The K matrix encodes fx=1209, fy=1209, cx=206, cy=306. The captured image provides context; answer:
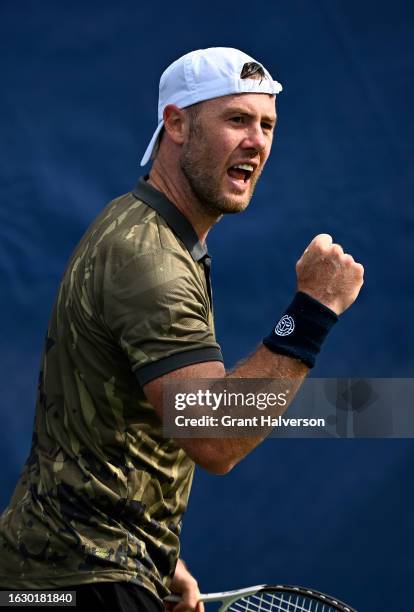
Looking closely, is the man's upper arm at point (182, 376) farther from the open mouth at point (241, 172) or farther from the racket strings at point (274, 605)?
the racket strings at point (274, 605)

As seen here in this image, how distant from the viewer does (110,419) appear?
223 centimetres

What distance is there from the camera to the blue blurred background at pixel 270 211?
3.89 meters

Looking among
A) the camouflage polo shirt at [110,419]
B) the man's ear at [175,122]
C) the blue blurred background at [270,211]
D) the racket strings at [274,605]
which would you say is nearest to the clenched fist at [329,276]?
the camouflage polo shirt at [110,419]

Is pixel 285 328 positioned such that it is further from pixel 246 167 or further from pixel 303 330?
pixel 246 167

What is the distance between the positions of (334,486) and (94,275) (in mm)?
2005

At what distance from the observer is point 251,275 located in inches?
158

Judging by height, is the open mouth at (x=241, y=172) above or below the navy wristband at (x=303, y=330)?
above

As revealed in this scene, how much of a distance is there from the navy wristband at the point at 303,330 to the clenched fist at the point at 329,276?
0.02 meters

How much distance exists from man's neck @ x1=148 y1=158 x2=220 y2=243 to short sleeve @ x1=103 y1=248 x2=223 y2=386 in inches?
10.3

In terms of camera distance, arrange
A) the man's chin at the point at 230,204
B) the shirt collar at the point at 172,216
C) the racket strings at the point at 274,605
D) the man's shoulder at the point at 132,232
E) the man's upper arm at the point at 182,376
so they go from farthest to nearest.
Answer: the racket strings at the point at 274,605, the man's chin at the point at 230,204, the shirt collar at the point at 172,216, the man's shoulder at the point at 132,232, the man's upper arm at the point at 182,376

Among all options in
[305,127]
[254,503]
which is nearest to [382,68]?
[305,127]

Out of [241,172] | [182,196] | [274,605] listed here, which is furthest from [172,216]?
[274,605]

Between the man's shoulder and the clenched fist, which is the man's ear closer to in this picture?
the man's shoulder

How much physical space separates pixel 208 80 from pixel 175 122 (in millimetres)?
110
